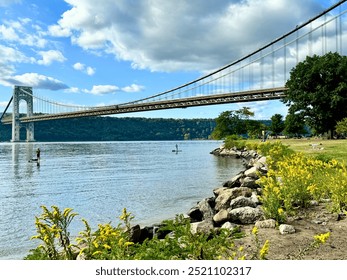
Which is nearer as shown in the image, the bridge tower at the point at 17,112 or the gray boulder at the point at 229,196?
the gray boulder at the point at 229,196

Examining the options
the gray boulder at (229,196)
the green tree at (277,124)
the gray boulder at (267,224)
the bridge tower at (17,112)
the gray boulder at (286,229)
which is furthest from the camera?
the green tree at (277,124)

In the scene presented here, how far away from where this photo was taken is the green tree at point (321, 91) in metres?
38.4

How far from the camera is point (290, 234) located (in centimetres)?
580

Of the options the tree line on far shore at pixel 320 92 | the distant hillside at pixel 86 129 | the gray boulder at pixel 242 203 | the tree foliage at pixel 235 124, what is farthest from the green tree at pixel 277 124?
the gray boulder at pixel 242 203

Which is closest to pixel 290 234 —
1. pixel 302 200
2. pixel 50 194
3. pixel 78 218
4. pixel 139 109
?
pixel 302 200

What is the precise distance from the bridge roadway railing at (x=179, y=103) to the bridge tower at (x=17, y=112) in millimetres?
1522

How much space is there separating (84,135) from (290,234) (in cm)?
7811

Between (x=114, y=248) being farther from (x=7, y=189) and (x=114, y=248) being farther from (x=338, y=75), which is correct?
(x=338, y=75)

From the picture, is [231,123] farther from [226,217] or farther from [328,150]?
[226,217]

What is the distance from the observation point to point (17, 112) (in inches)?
2894

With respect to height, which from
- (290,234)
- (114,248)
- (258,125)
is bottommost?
(290,234)

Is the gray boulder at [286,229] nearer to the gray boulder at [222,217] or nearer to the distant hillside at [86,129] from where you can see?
the gray boulder at [222,217]

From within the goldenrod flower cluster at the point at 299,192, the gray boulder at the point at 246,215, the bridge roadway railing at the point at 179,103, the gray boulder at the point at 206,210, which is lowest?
the gray boulder at the point at 206,210

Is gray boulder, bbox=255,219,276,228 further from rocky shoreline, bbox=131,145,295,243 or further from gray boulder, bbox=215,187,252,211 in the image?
gray boulder, bbox=215,187,252,211
